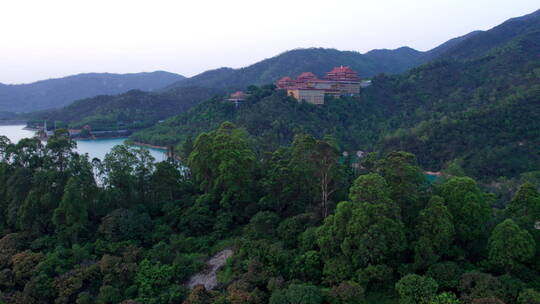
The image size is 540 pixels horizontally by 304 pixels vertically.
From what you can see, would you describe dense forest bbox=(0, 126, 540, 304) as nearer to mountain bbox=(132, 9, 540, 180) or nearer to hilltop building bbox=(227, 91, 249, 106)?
mountain bbox=(132, 9, 540, 180)

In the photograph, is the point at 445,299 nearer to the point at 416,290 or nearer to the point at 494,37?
the point at 416,290

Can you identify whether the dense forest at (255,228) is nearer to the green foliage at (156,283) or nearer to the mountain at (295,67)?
the green foliage at (156,283)

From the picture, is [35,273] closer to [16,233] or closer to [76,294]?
[76,294]

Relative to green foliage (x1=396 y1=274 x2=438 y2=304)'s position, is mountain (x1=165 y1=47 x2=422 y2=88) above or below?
above

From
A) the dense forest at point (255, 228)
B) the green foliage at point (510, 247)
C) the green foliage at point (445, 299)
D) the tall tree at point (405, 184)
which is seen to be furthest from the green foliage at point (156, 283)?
the green foliage at point (510, 247)

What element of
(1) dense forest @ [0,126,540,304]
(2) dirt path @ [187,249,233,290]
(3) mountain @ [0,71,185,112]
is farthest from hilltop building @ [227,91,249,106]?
A: (3) mountain @ [0,71,185,112]
